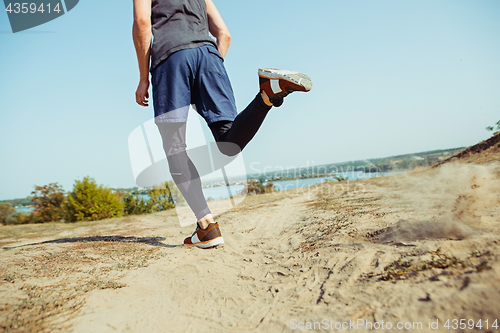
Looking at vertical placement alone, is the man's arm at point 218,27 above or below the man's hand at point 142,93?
above

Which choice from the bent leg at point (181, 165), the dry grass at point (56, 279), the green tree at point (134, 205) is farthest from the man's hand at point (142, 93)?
the green tree at point (134, 205)

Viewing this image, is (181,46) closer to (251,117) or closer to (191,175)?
(251,117)

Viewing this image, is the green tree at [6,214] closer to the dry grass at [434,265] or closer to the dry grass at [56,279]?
the dry grass at [56,279]

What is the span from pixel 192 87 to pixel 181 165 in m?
0.61

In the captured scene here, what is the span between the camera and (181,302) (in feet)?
4.31

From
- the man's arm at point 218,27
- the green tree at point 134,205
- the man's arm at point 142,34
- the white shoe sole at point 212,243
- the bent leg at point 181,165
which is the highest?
the man's arm at point 218,27

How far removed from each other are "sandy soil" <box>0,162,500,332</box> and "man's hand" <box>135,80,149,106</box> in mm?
1241

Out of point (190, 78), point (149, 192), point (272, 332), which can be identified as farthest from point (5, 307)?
point (149, 192)

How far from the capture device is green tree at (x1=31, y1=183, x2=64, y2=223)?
11275 mm

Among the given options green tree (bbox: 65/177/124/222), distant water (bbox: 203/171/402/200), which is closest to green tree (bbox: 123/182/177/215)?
green tree (bbox: 65/177/124/222)

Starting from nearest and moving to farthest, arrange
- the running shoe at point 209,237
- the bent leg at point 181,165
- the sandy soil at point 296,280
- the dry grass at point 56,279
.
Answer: the sandy soil at point 296,280 → the dry grass at point 56,279 → the bent leg at point 181,165 → the running shoe at point 209,237

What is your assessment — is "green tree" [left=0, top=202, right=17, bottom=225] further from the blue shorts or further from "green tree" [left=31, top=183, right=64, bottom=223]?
the blue shorts

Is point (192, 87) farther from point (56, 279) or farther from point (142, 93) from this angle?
point (56, 279)

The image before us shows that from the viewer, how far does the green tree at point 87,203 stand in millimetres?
8906
